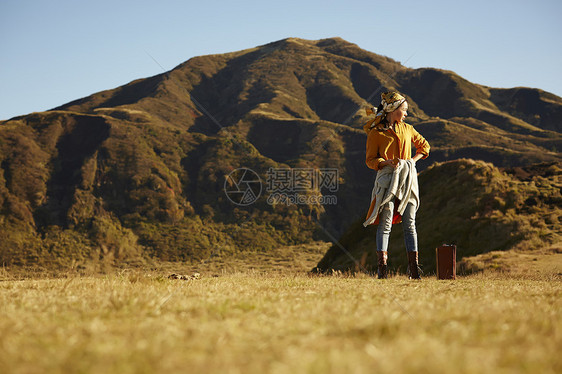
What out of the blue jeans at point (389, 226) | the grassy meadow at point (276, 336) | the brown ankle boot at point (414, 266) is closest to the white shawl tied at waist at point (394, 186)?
the blue jeans at point (389, 226)

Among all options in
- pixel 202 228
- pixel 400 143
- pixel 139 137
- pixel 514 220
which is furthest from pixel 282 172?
pixel 400 143

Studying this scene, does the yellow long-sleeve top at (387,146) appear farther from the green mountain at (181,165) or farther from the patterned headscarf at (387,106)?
the green mountain at (181,165)

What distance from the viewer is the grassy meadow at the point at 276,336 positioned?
1.82m

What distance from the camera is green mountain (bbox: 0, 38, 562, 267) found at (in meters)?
46.9

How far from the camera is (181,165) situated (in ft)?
200

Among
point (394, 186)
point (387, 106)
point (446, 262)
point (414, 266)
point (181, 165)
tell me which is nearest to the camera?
point (394, 186)

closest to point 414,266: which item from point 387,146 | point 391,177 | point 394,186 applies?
point 394,186

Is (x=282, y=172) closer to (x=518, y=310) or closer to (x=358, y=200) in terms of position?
(x=358, y=200)

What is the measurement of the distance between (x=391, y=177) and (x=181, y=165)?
182 ft

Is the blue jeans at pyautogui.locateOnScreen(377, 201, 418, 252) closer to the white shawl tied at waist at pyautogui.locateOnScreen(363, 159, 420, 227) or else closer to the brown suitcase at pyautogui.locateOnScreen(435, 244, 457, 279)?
the white shawl tied at waist at pyautogui.locateOnScreen(363, 159, 420, 227)

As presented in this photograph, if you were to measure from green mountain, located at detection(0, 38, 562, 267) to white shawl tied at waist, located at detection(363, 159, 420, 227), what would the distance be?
30.8m

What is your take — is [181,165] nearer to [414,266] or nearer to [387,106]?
[387,106]

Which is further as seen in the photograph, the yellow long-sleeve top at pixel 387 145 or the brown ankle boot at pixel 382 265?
the yellow long-sleeve top at pixel 387 145

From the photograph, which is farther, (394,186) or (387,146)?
(387,146)
